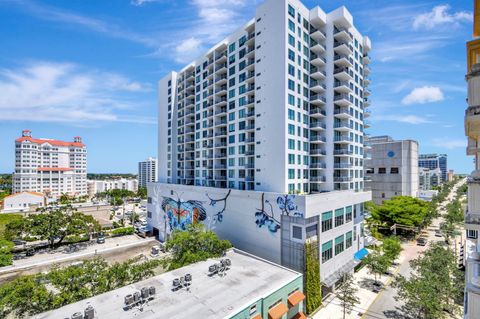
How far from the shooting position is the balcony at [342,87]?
4244 cm

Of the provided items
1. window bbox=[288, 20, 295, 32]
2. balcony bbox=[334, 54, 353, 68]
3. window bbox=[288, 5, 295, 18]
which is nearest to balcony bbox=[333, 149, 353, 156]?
balcony bbox=[334, 54, 353, 68]

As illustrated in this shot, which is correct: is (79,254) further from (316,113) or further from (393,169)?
(393,169)

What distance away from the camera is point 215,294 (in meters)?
23.0

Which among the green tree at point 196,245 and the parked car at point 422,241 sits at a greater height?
the green tree at point 196,245

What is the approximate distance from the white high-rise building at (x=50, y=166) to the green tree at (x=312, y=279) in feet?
474

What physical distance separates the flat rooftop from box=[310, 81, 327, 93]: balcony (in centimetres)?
2866

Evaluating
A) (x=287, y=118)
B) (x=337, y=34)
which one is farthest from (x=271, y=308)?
(x=337, y=34)

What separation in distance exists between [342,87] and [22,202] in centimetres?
12860

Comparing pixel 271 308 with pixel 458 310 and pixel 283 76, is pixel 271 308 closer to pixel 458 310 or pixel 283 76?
pixel 458 310

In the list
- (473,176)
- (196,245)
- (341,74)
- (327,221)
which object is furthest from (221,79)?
(473,176)

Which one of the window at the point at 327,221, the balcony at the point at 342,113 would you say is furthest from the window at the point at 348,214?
the balcony at the point at 342,113

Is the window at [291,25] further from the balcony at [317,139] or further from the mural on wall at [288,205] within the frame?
the mural on wall at [288,205]

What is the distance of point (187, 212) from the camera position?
2023 inches

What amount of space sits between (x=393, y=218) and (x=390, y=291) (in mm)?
28337
